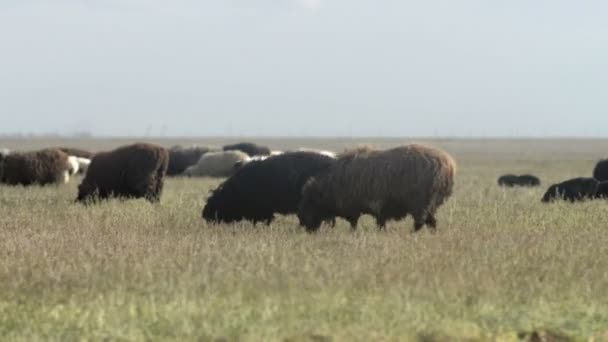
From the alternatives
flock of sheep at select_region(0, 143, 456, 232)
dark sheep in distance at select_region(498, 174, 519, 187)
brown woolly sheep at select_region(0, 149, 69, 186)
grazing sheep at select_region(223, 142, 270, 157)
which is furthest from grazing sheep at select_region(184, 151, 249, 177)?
flock of sheep at select_region(0, 143, 456, 232)

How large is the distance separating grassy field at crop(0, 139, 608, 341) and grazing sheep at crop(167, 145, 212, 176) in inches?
1001

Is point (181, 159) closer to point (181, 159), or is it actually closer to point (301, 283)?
point (181, 159)

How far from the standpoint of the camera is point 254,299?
310 inches

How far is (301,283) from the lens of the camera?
27.3 ft

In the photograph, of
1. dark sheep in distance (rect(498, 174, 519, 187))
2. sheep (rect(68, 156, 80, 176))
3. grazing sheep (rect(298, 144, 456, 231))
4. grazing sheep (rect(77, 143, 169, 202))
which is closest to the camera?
grazing sheep (rect(298, 144, 456, 231))

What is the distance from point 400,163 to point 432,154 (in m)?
0.48

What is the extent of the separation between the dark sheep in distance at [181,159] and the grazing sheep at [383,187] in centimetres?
2558

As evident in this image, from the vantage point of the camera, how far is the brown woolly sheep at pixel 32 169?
26.3m

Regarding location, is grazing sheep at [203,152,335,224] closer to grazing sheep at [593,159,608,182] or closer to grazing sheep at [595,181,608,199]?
grazing sheep at [595,181,608,199]

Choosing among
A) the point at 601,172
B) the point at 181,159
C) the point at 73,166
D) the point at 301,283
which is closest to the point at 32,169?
the point at 73,166

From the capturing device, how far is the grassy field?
277 inches

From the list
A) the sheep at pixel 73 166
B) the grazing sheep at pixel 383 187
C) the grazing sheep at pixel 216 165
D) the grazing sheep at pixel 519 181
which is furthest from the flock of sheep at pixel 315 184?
the grazing sheep at pixel 519 181

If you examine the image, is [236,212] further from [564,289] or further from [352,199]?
[564,289]

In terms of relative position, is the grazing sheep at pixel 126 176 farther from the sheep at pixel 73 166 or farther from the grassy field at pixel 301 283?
the sheep at pixel 73 166
